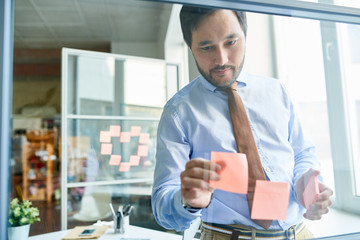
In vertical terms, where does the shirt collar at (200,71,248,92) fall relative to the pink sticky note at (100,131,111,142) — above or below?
above

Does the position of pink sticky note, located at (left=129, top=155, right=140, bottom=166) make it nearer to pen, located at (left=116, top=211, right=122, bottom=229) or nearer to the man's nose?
pen, located at (left=116, top=211, right=122, bottom=229)

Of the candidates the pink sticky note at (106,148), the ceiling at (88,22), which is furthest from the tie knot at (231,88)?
the pink sticky note at (106,148)

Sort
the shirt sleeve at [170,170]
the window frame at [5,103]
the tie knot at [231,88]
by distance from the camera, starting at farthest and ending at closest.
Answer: the tie knot at [231,88] < the shirt sleeve at [170,170] < the window frame at [5,103]

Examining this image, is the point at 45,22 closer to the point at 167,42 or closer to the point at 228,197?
the point at 167,42

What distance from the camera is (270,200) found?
76cm

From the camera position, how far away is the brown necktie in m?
0.74

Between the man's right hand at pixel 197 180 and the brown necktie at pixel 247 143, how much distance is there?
12 cm

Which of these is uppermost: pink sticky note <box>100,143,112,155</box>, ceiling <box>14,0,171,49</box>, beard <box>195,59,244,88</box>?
ceiling <box>14,0,171,49</box>

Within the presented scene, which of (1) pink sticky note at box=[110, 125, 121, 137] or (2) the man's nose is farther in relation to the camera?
(1) pink sticky note at box=[110, 125, 121, 137]

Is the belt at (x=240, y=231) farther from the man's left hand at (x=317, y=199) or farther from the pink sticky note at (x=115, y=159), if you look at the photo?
the pink sticky note at (x=115, y=159)

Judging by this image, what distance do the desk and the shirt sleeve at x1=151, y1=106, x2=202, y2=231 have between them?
0.34 feet

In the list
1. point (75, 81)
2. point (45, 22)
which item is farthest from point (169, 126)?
point (75, 81)

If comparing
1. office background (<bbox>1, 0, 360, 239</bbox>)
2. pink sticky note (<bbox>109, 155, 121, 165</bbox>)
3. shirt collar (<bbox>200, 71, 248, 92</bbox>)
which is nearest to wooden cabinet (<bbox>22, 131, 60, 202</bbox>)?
office background (<bbox>1, 0, 360, 239</bbox>)

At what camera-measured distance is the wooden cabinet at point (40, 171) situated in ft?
3.05
